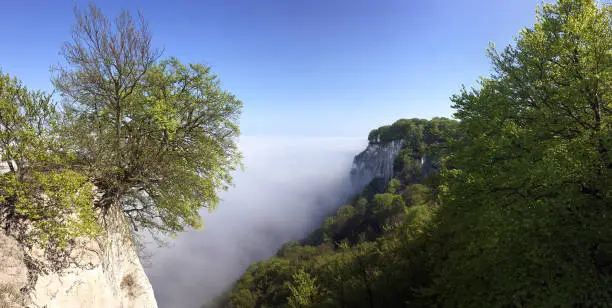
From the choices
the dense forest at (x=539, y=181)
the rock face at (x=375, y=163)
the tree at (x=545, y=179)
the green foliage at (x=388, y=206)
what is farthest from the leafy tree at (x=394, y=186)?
the tree at (x=545, y=179)

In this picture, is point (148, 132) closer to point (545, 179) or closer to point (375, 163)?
point (545, 179)

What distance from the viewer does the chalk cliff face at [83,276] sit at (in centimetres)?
934

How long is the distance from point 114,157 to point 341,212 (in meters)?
93.7

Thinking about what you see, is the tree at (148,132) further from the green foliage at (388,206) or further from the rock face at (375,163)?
the rock face at (375,163)

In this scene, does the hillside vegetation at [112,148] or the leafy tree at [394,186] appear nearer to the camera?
the hillside vegetation at [112,148]

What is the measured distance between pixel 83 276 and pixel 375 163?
5284 inches

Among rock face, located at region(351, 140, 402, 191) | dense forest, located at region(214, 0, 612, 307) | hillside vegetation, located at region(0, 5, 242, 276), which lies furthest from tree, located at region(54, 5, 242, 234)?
rock face, located at region(351, 140, 402, 191)

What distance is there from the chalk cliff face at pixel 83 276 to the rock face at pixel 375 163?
111566mm

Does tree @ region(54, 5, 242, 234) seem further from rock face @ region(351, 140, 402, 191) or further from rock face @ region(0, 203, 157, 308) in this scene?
rock face @ region(351, 140, 402, 191)

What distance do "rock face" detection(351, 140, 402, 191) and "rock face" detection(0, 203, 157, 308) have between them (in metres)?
111

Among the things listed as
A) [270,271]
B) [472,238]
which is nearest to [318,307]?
[472,238]

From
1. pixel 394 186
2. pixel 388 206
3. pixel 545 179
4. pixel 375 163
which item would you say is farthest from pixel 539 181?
pixel 375 163

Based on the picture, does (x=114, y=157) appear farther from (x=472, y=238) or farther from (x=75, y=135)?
(x=472, y=238)

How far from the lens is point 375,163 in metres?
137
